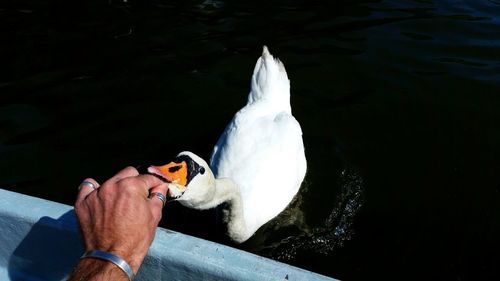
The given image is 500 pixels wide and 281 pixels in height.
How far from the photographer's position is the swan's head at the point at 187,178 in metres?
2.17

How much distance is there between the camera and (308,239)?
152 inches

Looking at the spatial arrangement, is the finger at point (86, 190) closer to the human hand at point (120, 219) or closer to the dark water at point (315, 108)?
the human hand at point (120, 219)

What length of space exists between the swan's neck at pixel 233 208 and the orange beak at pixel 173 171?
0.65 metres

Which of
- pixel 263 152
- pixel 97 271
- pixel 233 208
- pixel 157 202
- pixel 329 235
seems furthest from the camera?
pixel 263 152

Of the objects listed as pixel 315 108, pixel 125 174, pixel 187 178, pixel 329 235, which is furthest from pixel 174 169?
pixel 315 108

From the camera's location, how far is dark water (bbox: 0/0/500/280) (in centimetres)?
393

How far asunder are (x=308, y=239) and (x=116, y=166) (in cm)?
183

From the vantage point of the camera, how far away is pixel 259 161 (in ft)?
13.0

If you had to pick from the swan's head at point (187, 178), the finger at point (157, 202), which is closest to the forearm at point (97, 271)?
the finger at point (157, 202)

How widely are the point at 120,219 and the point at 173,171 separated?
464 mm

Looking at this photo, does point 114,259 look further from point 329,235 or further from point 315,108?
point 315,108

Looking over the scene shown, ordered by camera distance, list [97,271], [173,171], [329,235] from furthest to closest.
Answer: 1. [329,235]
2. [173,171]
3. [97,271]

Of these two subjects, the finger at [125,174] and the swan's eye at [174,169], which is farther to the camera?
the swan's eye at [174,169]

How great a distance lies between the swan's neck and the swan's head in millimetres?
264
